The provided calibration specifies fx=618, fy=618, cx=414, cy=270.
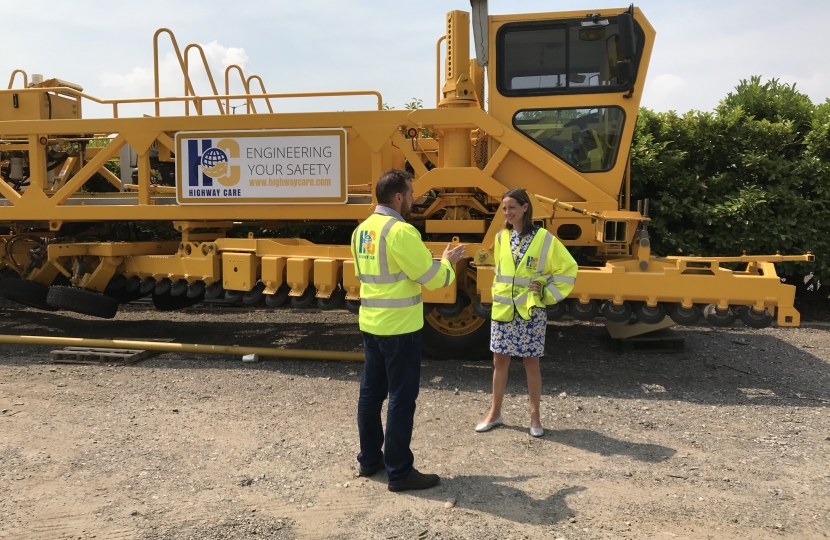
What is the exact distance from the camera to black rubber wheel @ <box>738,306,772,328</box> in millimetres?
4789

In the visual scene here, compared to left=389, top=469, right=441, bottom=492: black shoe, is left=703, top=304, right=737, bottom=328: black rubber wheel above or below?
above

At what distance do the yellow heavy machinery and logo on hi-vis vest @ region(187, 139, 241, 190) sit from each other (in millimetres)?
13

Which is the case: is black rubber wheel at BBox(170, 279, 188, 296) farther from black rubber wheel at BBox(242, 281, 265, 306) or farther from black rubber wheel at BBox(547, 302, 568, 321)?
black rubber wheel at BBox(547, 302, 568, 321)

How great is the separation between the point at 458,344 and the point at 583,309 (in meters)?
1.26

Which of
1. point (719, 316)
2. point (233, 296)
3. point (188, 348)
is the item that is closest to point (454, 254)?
point (719, 316)

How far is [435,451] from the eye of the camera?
381 centimetres

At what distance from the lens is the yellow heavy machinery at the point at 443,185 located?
16.7ft

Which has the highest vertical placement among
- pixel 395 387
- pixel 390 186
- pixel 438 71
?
pixel 438 71

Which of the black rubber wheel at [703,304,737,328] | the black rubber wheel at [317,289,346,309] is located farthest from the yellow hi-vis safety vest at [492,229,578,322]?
the black rubber wheel at [317,289,346,309]

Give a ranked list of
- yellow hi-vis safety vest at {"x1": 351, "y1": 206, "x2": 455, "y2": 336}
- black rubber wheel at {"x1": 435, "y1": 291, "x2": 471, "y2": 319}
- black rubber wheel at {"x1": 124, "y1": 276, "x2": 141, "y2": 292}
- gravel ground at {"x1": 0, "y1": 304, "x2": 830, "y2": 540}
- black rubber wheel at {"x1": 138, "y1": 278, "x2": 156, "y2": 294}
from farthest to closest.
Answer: black rubber wheel at {"x1": 124, "y1": 276, "x2": 141, "y2": 292} → black rubber wheel at {"x1": 138, "y1": 278, "x2": 156, "y2": 294} → black rubber wheel at {"x1": 435, "y1": 291, "x2": 471, "y2": 319} → yellow hi-vis safety vest at {"x1": 351, "y1": 206, "x2": 455, "y2": 336} → gravel ground at {"x1": 0, "y1": 304, "x2": 830, "y2": 540}

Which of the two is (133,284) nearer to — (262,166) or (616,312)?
(262,166)

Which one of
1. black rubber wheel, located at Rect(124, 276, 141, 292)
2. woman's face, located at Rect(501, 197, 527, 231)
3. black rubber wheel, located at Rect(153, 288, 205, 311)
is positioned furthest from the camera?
black rubber wheel, located at Rect(153, 288, 205, 311)

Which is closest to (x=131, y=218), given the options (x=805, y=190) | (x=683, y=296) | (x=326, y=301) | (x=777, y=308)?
(x=326, y=301)

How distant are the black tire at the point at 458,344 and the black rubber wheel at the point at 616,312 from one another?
1105mm
